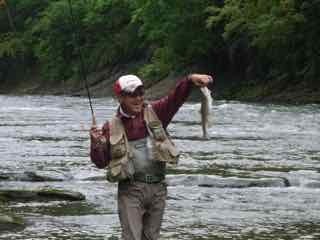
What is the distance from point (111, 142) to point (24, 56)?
261 feet

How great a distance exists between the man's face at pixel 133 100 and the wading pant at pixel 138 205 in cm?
51

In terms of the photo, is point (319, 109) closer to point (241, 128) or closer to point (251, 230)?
point (241, 128)

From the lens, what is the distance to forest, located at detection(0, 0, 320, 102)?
148ft

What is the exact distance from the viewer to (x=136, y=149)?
249 inches

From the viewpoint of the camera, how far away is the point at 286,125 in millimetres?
25812

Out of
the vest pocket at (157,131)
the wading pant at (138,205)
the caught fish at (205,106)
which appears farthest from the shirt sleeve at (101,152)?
the caught fish at (205,106)

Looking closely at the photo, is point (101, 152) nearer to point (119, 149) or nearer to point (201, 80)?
point (119, 149)

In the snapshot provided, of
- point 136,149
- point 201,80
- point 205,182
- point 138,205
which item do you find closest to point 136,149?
point 136,149

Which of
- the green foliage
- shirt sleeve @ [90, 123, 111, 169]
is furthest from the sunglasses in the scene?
the green foliage

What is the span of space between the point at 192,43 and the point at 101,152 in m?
47.9

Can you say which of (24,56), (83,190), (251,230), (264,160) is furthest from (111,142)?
(24,56)

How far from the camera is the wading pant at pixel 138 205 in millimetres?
6344

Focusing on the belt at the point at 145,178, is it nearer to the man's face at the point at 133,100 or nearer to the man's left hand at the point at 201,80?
the man's face at the point at 133,100

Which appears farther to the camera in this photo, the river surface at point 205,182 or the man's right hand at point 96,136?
the river surface at point 205,182
